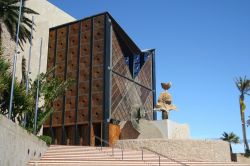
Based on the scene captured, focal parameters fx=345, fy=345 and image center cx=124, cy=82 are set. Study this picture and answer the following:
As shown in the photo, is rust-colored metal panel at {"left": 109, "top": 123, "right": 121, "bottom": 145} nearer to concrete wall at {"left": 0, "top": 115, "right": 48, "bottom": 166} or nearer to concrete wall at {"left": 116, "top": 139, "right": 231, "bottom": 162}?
concrete wall at {"left": 116, "top": 139, "right": 231, "bottom": 162}

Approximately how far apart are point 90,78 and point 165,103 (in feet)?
27.4

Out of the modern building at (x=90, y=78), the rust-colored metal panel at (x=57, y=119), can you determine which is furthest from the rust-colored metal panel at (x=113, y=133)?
the rust-colored metal panel at (x=57, y=119)

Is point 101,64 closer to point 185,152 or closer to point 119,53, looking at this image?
point 119,53

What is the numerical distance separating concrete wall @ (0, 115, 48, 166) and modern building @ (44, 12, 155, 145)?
42.7 ft

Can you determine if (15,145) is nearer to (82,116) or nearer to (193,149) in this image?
(193,149)

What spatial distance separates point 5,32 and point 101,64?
9.17m

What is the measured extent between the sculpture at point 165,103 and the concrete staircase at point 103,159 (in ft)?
44.1

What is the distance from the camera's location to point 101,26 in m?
34.4

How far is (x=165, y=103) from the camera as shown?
3584cm

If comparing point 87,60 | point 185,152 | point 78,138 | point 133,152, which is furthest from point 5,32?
point 185,152

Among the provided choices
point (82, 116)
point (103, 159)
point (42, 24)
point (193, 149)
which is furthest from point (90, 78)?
point (103, 159)

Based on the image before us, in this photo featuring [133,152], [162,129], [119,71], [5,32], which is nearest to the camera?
[133,152]

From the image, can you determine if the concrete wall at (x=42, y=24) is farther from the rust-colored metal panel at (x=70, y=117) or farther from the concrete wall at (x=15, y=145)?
the concrete wall at (x=15, y=145)

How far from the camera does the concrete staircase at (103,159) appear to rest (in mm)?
17188
